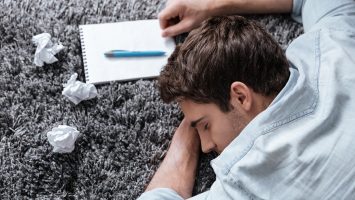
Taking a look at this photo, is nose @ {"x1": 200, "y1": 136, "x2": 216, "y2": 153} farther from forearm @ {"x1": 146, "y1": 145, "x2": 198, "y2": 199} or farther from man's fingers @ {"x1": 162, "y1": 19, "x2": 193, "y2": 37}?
man's fingers @ {"x1": 162, "y1": 19, "x2": 193, "y2": 37}

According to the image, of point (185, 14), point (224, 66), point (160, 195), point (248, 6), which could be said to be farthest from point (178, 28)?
point (160, 195)

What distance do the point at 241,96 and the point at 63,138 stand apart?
1.18 ft

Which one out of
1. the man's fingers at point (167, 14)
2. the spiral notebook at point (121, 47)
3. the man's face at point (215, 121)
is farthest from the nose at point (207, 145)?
the man's fingers at point (167, 14)

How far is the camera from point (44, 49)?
107 cm

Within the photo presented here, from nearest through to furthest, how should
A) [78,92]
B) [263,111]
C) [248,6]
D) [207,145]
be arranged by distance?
[263,111]
[207,145]
[78,92]
[248,6]

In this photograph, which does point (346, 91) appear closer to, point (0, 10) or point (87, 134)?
point (87, 134)

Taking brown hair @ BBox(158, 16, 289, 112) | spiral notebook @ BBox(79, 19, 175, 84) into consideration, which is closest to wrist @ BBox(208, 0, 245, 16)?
spiral notebook @ BBox(79, 19, 175, 84)

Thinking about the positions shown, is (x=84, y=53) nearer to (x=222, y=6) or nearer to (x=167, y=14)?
(x=167, y=14)

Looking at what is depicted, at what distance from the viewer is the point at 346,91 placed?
840 millimetres

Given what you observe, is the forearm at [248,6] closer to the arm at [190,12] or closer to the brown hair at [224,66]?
the arm at [190,12]

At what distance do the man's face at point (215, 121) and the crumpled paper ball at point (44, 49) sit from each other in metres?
0.34

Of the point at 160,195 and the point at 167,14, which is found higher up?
the point at 167,14

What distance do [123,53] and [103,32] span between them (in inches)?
3.2

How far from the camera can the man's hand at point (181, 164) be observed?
0.94 m
